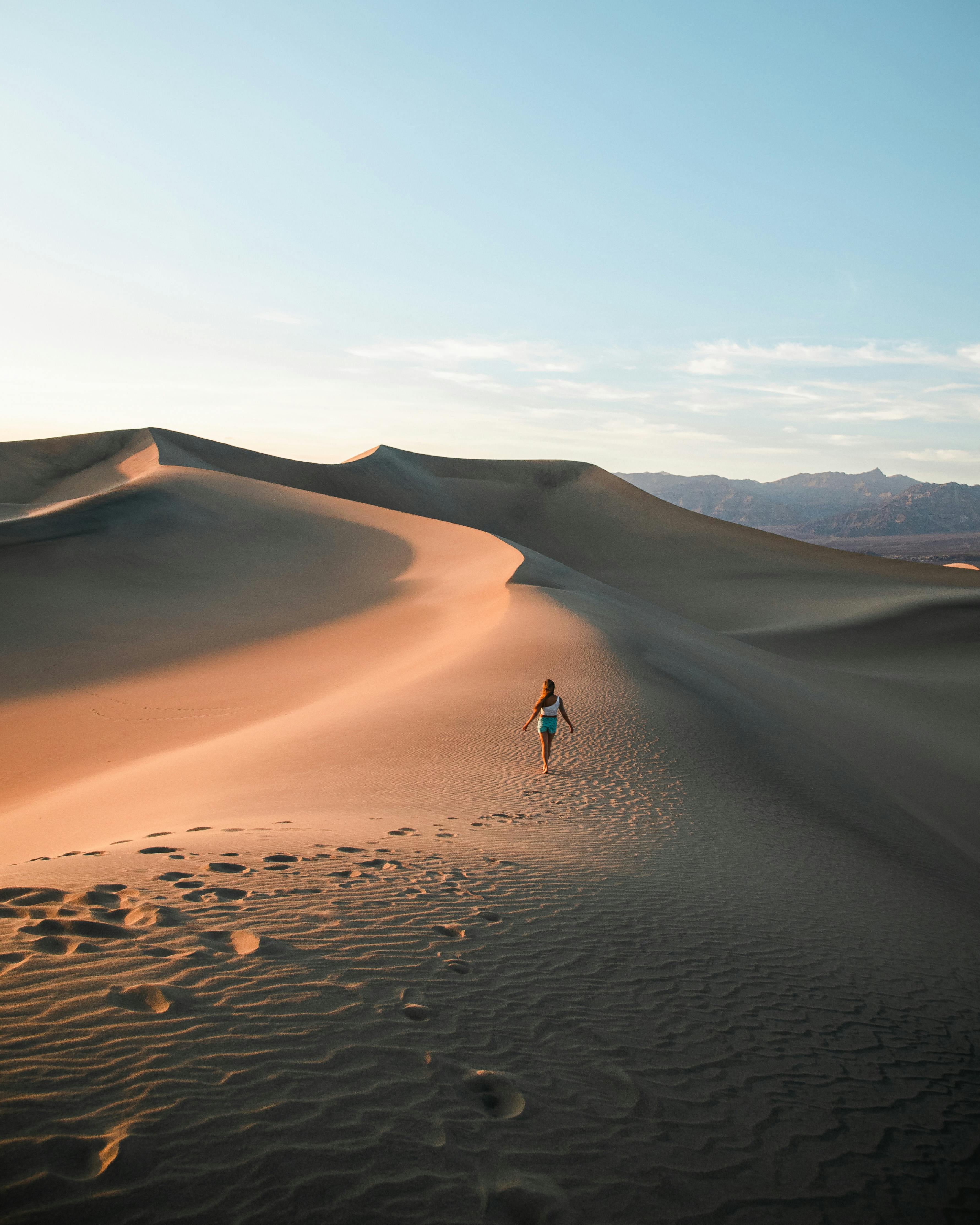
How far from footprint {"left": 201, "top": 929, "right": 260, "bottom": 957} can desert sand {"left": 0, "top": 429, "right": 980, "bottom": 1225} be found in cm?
2

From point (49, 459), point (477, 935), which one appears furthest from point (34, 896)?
point (49, 459)

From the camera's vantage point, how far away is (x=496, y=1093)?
3.43m

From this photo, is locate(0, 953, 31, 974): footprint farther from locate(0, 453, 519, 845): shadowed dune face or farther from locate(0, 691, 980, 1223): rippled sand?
locate(0, 453, 519, 845): shadowed dune face

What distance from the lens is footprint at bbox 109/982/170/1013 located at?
3568 mm

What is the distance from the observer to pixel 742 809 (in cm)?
995

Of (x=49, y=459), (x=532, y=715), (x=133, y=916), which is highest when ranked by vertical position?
(x=49, y=459)

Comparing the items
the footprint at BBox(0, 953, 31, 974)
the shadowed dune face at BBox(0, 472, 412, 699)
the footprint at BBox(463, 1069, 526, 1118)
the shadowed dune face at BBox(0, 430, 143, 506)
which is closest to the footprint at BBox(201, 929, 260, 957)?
the footprint at BBox(0, 953, 31, 974)

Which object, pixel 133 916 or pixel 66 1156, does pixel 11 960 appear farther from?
pixel 66 1156

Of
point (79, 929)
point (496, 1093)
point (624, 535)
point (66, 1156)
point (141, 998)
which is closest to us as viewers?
point (66, 1156)

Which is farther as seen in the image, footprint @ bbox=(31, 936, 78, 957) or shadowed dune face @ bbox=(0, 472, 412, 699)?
shadowed dune face @ bbox=(0, 472, 412, 699)

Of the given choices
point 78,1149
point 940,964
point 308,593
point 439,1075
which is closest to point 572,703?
point 940,964

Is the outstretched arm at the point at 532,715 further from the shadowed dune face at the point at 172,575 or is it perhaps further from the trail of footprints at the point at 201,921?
the shadowed dune face at the point at 172,575

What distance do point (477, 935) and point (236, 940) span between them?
1.49 meters

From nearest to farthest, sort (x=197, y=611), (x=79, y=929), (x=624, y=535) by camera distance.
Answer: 1. (x=79, y=929)
2. (x=197, y=611)
3. (x=624, y=535)
